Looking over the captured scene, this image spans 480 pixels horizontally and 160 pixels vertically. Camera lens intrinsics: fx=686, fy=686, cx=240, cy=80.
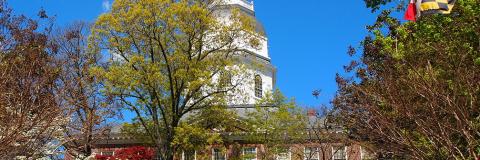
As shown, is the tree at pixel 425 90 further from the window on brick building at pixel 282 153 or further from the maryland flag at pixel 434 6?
the window on brick building at pixel 282 153

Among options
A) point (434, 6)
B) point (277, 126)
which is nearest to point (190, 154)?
point (277, 126)

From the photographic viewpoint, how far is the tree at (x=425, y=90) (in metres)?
13.3

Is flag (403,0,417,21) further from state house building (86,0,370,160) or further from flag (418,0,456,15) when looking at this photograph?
state house building (86,0,370,160)

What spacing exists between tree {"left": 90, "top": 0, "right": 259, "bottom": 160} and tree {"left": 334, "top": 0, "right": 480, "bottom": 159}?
23.6 feet

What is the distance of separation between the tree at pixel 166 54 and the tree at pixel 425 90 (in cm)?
721

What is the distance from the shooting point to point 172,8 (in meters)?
27.1

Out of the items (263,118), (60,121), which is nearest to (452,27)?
(60,121)

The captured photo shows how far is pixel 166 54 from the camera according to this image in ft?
91.5

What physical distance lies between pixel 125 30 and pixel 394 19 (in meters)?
10.8

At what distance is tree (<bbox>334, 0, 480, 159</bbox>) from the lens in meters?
13.3

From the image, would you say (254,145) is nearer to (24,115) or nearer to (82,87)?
(82,87)

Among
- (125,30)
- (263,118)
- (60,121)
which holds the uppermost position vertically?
(125,30)

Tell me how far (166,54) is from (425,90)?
15.7 m

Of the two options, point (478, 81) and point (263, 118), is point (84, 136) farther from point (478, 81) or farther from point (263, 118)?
point (478, 81)
